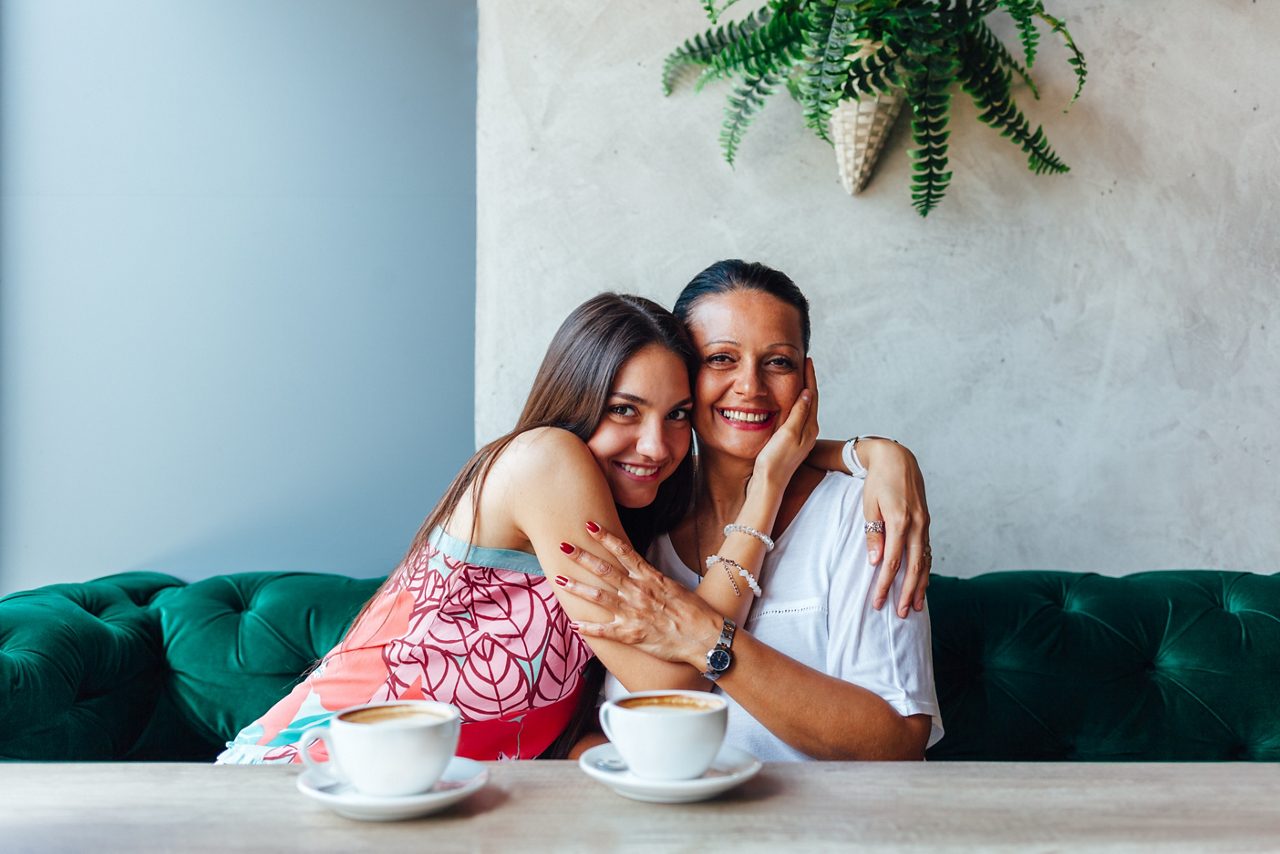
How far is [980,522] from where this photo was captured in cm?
205

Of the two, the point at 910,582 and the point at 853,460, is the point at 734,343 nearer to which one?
the point at 853,460

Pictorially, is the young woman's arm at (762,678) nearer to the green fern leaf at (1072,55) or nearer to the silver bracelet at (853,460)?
the silver bracelet at (853,460)

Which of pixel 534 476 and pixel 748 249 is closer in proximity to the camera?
pixel 534 476

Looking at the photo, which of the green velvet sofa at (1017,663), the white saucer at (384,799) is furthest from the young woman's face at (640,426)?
the white saucer at (384,799)

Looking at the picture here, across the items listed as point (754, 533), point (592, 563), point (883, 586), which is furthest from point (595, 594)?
point (883, 586)

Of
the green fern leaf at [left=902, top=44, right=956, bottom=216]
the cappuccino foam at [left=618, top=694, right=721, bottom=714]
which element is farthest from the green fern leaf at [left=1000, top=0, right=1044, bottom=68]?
the cappuccino foam at [left=618, top=694, right=721, bottom=714]

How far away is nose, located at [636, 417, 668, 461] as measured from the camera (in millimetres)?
1472

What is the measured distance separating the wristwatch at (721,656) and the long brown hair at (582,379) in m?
0.30

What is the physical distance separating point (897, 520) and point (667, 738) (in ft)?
2.21

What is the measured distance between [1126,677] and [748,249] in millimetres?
1022

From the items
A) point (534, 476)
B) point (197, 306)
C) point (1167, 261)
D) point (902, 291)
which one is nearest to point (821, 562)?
point (534, 476)

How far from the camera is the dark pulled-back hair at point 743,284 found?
1597 mm

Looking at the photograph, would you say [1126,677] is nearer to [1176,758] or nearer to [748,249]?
[1176,758]

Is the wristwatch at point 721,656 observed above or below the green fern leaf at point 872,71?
below
